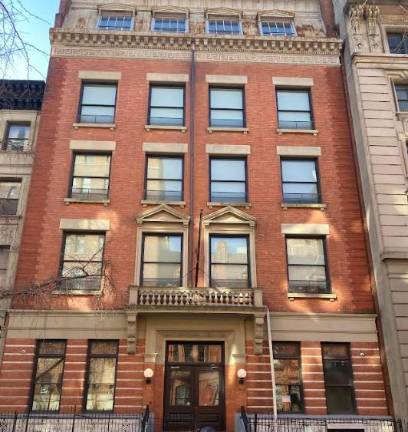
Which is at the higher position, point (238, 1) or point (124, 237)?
point (238, 1)

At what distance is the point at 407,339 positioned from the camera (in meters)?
16.3

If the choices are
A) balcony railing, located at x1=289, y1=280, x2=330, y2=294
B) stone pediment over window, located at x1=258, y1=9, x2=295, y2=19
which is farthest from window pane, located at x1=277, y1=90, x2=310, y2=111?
balcony railing, located at x1=289, y1=280, x2=330, y2=294

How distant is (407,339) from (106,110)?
15332 millimetres

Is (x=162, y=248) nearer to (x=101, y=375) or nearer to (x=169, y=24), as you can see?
(x=101, y=375)

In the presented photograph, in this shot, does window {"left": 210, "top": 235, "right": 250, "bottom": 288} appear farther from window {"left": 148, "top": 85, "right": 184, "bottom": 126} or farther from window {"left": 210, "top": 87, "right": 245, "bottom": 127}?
window {"left": 148, "top": 85, "right": 184, "bottom": 126}

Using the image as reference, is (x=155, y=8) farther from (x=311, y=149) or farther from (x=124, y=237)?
(x=124, y=237)

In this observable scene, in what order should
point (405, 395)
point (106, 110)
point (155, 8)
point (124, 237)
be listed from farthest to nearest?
point (155, 8) < point (106, 110) < point (124, 237) < point (405, 395)

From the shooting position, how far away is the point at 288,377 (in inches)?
675

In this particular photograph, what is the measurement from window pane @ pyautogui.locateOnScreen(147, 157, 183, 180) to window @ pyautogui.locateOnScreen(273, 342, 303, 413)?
316 inches

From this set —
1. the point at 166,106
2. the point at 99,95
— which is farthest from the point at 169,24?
the point at 99,95

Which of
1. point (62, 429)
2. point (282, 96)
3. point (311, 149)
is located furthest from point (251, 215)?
point (62, 429)

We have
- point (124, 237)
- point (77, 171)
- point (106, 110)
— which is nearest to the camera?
point (124, 237)

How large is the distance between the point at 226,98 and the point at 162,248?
7923 millimetres

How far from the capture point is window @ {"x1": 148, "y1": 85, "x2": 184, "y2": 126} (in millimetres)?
21391
